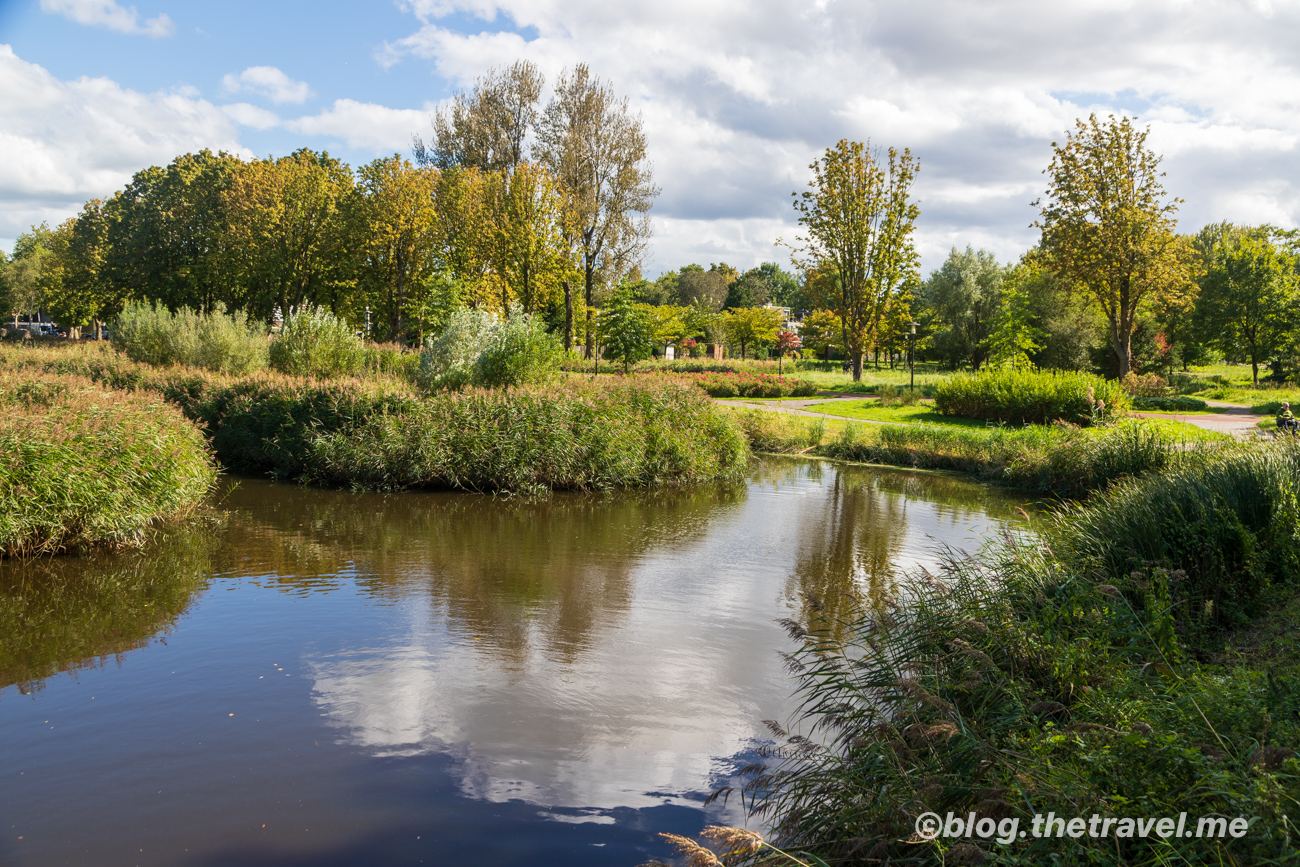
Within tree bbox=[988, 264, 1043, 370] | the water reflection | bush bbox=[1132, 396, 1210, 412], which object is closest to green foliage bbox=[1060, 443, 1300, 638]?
the water reflection

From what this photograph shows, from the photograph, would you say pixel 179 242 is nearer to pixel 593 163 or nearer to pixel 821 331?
pixel 593 163

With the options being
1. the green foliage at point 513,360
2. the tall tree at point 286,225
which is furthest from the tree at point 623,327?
the green foliage at point 513,360

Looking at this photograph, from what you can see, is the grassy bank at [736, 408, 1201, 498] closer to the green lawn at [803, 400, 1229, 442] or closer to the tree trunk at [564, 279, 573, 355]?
the green lawn at [803, 400, 1229, 442]

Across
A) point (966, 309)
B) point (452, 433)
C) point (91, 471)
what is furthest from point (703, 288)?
point (91, 471)

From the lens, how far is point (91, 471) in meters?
8.90

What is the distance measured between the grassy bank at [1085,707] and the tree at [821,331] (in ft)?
120

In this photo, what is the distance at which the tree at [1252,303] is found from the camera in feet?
113

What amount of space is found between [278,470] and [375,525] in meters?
4.42

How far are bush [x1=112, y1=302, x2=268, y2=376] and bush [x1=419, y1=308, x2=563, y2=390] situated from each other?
5550mm

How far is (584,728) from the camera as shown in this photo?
5.44 m

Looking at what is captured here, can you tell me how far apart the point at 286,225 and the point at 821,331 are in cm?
3487

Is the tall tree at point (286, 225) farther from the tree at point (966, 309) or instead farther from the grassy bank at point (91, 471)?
the tree at point (966, 309)

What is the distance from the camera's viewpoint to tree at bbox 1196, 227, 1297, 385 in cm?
3447

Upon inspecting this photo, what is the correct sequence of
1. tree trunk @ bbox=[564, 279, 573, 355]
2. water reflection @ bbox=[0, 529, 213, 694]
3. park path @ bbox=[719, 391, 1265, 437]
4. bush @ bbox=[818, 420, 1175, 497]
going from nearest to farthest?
1. water reflection @ bbox=[0, 529, 213, 694]
2. bush @ bbox=[818, 420, 1175, 497]
3. park path @ bbox=[719, 391, 1265, 437]
4. tree trunk @ bbox=[564, 279, 573, 355]
